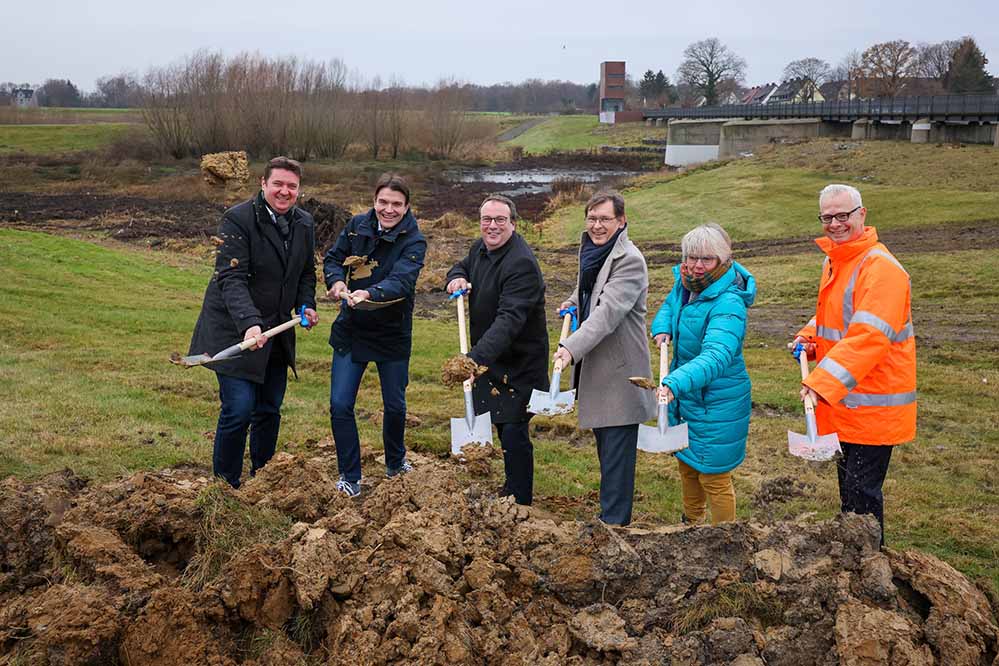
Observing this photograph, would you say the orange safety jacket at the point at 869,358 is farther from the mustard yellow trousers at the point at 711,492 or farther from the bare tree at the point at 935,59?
the bare tree at the point at 935,59

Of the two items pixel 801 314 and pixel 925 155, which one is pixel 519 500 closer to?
pixel 801 314

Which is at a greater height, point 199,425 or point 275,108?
point 275,108

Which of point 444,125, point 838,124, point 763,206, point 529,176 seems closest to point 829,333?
point 763,206

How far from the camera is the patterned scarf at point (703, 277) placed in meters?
4.50

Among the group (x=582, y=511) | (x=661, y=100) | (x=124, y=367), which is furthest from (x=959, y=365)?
(x=661, y=100)

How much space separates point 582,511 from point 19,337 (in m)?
7.90

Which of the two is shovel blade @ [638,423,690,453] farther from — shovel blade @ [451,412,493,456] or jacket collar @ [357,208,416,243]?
jacket collar @ [357,208,416,243]

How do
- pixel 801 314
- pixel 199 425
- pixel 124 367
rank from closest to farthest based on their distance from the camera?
pixel 199 425, pixel 124 367, pixel 801 314

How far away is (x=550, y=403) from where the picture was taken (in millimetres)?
4766

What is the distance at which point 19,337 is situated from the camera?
10.2 meters

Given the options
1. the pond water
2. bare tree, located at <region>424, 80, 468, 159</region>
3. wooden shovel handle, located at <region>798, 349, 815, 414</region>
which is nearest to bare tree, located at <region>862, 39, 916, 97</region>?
the pond water

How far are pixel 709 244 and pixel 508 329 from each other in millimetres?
1224

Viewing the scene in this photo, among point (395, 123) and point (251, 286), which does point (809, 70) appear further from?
point (251, 286)

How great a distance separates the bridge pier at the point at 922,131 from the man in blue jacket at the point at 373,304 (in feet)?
128
